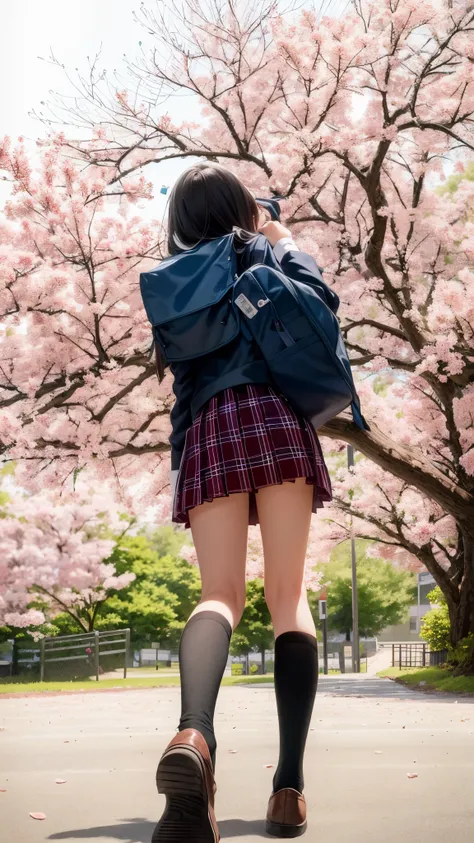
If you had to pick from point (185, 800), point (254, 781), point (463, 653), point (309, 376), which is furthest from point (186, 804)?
point (463, 653)

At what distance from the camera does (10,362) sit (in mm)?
10914

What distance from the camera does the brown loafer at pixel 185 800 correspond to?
1594 millimetres

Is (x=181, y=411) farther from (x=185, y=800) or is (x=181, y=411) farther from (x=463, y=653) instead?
(x=463, y=653)

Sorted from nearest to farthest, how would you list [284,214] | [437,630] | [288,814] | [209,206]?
[288,814], [209,206], [284,214], [437,630]

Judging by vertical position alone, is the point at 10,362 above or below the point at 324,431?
above

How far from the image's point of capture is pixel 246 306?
2143 millimetres

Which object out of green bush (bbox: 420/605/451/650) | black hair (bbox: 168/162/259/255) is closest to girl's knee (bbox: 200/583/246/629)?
black hair (bbox: 168/162/259/255)

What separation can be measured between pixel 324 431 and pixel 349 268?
453 centimetres

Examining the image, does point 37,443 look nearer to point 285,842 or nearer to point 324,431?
point 324,431

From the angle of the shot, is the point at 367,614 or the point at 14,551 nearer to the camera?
the point at 14,551

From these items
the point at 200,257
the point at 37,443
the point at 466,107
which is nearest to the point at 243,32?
the point at 466,107

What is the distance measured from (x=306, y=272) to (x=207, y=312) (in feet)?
0.99

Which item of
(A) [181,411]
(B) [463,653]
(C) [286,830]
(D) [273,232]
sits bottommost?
(B) [463,653]

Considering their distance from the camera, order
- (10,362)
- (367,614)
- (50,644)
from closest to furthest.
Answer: (10,362), (50,644), (367,614)
